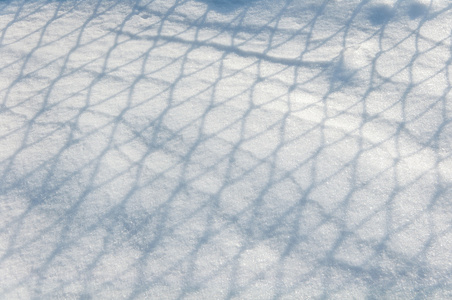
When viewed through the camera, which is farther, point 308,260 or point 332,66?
point 332,66

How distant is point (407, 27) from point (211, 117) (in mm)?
2073

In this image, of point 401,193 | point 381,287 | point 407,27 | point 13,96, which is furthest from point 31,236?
point 407,27

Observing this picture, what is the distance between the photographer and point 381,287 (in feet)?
8.19

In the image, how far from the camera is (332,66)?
3553 millimetres

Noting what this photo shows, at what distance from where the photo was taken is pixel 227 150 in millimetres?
3090

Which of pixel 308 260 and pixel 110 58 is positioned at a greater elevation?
pixel 110 58

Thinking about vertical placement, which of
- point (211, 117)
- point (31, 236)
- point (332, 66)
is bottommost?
point (31, 236)

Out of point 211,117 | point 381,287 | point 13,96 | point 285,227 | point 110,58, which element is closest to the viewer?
point 381,287

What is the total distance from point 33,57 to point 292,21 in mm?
2433

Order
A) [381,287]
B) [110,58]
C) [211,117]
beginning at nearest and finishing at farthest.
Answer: [381,287] → [211,117] → [110,58]

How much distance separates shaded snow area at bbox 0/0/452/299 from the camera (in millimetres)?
2592

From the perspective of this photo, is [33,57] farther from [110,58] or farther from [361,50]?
[361,50]

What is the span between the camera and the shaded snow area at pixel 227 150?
2.59 metres

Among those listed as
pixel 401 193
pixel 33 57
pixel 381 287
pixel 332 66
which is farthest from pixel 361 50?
pixel 33 57
